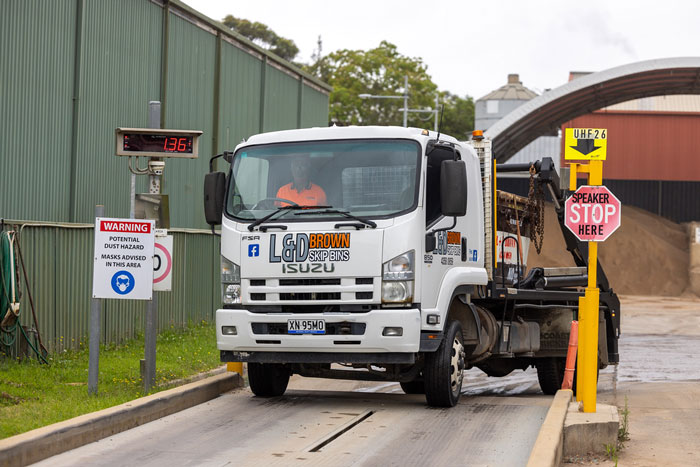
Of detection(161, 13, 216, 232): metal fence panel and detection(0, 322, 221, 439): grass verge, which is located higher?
detection(161, 13, 216, 232): metal fence panel

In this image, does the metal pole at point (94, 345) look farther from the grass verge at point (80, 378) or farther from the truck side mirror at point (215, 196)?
the truck side mirror at point (215, 196)

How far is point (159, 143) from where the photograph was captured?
11969 mm

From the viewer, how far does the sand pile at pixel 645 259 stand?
1881 inches

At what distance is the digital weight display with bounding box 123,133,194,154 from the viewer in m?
11.9

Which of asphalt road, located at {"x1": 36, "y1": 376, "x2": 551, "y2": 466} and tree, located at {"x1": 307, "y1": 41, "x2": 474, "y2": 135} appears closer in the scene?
asphalt road, located at {"x1": 36, "y1": 376, "x2": 551, "y2": 466}

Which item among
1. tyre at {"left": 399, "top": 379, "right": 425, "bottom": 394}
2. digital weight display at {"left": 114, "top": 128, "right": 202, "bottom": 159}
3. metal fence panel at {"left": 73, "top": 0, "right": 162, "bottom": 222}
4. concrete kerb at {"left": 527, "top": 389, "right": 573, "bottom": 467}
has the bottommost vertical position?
tyre at {"left": 399, "top": 379, "right": 425, "bottom": 394}

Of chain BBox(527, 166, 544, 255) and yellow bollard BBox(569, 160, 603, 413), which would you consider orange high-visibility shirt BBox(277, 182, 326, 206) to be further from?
chain BBox(527, 166, 544, 255)

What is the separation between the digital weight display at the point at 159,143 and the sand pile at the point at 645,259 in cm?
3771

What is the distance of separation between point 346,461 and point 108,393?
3727 millimetres

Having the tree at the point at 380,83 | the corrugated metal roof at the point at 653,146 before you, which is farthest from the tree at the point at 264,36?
the corrugated metal roof at the point at 653,146

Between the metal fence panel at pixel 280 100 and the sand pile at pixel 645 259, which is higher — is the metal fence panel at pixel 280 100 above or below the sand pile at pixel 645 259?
above

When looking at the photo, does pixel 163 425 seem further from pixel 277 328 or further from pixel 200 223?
pixel 200 223

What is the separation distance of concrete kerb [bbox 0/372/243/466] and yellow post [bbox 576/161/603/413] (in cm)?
416

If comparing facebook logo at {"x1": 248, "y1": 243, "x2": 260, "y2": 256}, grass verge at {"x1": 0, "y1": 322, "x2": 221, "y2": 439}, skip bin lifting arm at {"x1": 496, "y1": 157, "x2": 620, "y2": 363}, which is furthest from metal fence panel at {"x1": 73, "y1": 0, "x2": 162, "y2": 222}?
skip bin lifting arm at {"x1": 496, "y1": 157, "x2": 620, "y2": 363}
